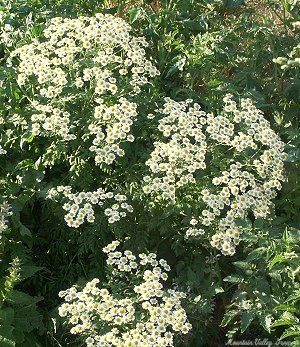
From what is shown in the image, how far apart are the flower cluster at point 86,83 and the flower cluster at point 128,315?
0.75m

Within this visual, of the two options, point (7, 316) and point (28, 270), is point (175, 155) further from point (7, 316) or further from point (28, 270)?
point (7, 316)

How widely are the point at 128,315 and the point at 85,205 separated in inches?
26.7

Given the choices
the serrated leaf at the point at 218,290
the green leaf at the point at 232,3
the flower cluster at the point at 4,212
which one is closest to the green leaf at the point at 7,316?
the flower cluster at the point at 4,212

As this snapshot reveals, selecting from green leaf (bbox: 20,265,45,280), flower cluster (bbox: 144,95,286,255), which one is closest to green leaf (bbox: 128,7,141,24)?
flower cluster (bbox: 144,95,286,255)

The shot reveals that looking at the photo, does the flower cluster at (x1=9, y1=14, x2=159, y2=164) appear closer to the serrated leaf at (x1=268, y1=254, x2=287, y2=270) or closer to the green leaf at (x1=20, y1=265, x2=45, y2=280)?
the green leaf at (x1=20, y1=265, x2=45, y2=280)

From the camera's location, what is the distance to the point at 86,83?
4.02 metres

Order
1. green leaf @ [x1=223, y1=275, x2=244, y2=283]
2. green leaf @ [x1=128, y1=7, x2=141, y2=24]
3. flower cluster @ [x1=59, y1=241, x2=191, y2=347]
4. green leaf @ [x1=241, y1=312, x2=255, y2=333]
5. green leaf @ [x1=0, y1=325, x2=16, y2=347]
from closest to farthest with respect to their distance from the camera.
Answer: flower cluster @ [x1=59, y1=241, x2=191, y2=347]
green leaf @ [x1=0, y1=325, x2=16, y2=347]
green leaf @ [x1=241, y1=312, x2=255, y2=333]
green leaf @ [x1=223, y1=275, x2=244, y2=283]
green leaf @ [x1=128, y1=7, x2=141, y2=24]

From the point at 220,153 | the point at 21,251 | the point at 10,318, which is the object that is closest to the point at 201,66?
the point at 220,153

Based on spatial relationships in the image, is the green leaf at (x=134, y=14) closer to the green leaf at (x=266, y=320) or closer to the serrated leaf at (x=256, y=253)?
the serrated leaf at (x=256, y=253)

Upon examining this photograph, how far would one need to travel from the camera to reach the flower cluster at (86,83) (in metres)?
3.63

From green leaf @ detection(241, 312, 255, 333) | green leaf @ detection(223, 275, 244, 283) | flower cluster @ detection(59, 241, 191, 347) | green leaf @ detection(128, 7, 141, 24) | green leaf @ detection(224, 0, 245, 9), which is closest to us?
flower cluster @ detection(59, 241, 191, 347)

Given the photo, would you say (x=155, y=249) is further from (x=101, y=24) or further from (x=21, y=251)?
(x=101, y=24)

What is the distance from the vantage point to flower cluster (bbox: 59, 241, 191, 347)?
309 cm

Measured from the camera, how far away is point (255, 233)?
11.6ft
